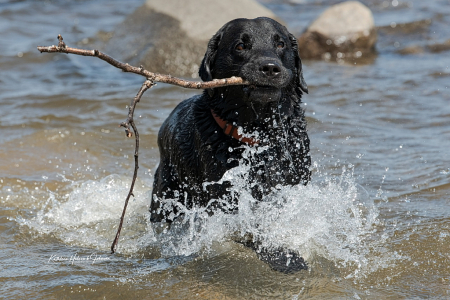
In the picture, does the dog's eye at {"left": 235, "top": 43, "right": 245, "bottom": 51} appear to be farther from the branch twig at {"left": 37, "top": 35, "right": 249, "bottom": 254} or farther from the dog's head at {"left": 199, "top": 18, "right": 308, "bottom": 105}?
the branch twig at {"left": 37, "top": 35, "right": 249, "bottom": 254}

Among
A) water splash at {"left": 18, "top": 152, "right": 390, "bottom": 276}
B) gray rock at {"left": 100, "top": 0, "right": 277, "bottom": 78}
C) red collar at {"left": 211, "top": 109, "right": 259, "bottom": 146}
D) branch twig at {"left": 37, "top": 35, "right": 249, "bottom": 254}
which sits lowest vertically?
water splash at {"left": 18, "top": 152, "right": 390, "bottom": 276}

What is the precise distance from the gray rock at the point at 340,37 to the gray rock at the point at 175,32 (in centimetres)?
119

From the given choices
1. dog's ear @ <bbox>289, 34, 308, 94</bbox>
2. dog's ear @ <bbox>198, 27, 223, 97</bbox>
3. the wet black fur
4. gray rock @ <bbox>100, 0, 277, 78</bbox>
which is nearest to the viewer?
the wet black fur

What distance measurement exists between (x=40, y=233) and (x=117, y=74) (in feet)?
20.1

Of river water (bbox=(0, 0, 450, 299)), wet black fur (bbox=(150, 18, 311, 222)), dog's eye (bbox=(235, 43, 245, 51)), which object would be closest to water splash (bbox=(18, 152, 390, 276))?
river water (bbox=(0, 0, 450, 299))

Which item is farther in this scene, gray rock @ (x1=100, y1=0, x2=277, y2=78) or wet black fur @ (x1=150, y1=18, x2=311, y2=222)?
Answer: gray rock @ (x1=100, y1=0, x2=277, y2=78)

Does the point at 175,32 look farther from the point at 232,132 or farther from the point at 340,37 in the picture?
the point at 232,132

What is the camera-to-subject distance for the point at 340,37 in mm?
11906

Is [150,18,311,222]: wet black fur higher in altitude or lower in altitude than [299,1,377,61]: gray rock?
lower

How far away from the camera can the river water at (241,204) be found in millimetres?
4160

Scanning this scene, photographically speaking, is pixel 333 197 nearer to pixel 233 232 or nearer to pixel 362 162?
pixel 233 232

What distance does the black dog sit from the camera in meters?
4.37

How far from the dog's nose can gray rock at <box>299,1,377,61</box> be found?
796 cm

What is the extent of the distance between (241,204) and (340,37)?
329 inches
